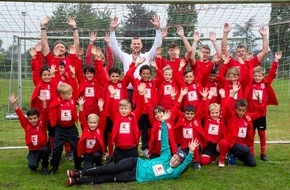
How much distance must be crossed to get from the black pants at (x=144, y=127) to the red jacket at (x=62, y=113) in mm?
1058

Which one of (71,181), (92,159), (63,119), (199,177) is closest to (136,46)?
(63,119)

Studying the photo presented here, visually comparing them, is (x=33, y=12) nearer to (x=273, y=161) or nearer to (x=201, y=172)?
(x=201, y=172)

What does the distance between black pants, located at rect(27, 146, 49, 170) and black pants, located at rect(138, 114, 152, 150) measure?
147cm

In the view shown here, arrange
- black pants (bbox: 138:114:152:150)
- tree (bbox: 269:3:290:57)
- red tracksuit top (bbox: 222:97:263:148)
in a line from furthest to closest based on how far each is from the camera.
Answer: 1. tree (bbox: 269:3:290:57)
2. black pants (bbox: 138:114:152:150)
3. red tracksuit top (bbox: 222:97:263:148)

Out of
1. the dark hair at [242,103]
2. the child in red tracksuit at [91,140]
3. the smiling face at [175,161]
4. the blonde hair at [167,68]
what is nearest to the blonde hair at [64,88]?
the child in red tracksuit at [91,140]

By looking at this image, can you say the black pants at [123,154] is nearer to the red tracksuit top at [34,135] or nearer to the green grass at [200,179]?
the green grass at [200,179]

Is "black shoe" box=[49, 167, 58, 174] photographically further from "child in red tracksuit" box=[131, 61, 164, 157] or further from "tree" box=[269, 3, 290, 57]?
"tree" box=[269, 3, 290, 57]

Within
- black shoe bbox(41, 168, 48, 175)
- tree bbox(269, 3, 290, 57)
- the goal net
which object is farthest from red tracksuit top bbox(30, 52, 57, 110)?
tree bbox(269, 3, 290, 57)

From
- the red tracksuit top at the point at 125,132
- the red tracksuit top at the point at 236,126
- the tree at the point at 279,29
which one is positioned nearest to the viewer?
the red tracksuit top at the point at 125,132

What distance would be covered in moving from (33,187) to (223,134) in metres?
2.82

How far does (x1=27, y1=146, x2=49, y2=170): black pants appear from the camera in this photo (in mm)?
6039

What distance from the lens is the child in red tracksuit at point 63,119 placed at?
6.04m

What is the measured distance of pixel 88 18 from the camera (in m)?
7.32

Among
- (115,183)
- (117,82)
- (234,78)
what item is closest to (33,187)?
(115,183)
